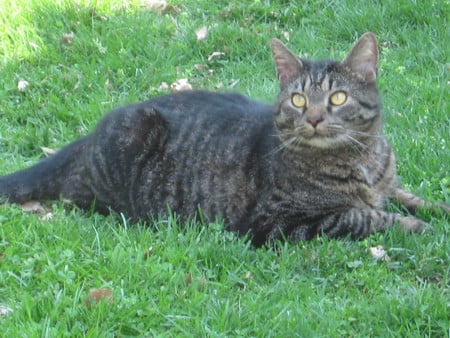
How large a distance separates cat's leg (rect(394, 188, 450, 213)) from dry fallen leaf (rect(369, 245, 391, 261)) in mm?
605

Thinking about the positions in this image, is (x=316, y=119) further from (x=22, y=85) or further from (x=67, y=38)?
(x=67, y=38)

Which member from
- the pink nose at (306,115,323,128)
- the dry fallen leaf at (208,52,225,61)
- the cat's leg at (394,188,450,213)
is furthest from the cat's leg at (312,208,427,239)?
A: the dry fallen leaf at (208,52,225,61)

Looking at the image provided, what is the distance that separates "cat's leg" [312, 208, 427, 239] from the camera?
14.7ft

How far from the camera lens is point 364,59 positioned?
4668mm

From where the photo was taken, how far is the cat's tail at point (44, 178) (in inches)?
206

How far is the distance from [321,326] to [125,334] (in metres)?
0.87

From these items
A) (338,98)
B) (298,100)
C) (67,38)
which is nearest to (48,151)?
(67,38)

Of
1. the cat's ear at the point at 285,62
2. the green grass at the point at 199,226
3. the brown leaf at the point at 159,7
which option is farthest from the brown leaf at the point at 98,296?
the brown leaf at the point at 159,7

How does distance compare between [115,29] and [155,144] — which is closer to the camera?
[155,144]

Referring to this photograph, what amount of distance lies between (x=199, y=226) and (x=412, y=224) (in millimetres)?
1234

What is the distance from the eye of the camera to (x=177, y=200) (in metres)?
5.09

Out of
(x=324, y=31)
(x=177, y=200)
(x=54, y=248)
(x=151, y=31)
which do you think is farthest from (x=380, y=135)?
(x=151, y=31)

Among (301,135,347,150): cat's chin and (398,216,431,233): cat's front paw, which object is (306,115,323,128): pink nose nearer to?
(301,135,347,150): cat's chin

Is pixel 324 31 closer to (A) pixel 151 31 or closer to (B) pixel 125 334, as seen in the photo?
(A) pixel 151 31
